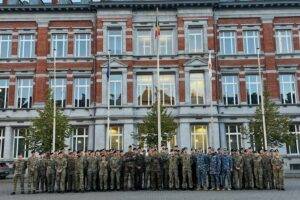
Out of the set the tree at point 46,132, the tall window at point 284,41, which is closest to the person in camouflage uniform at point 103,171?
the tree at point 46,132

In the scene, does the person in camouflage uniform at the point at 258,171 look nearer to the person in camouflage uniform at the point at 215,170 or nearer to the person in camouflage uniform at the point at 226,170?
the person in camouflage uniform at the point at 226,170

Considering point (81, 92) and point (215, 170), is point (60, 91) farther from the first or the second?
point (215, 170)

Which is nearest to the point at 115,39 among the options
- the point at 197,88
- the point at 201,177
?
the point at 197,88

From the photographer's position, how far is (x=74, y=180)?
761 inches

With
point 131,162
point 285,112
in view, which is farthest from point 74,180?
point 285,112

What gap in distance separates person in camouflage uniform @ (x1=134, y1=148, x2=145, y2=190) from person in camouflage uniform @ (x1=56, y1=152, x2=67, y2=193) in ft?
10.7

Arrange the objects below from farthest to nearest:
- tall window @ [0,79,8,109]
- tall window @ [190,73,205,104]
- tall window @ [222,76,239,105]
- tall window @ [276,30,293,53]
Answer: tall window @ [276,30,293,53]
tall window @ [0,79,8,109]
tall window @ [222,76,239,105]
tall window @ [190,73,205,104]

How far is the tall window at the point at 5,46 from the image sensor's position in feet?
121

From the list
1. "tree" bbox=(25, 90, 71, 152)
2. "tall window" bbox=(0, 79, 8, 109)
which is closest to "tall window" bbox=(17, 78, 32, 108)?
"tall window" bbox=(0, 79, 8, 109)

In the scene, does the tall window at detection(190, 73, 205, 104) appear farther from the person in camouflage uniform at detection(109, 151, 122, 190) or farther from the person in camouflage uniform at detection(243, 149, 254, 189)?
the person in camouflage uniform at detection(109, 151, 122, 190)

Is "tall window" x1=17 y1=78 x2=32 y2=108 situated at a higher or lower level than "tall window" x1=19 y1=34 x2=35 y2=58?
lower

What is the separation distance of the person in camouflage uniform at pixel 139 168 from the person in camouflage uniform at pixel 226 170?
11.8 feet

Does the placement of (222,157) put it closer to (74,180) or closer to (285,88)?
(74,180)

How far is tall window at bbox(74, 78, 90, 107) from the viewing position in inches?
1436
